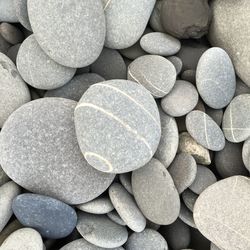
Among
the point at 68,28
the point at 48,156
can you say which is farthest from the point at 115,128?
the point at 68,28

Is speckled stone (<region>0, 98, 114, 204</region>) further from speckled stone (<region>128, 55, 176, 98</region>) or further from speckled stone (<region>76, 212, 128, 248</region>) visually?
speckled stone (<region>128, 55, 176, 98</region>)

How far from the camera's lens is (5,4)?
117cm

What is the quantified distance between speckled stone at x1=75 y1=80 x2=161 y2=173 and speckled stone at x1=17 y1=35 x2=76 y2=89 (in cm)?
18

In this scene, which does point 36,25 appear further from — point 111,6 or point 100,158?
point 100,158

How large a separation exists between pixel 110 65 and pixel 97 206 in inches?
18.8

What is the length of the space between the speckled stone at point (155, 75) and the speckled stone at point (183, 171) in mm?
211

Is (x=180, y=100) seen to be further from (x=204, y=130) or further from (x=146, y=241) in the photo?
(x=146, y=241)

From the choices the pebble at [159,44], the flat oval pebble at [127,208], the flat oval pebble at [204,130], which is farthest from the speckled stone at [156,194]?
the pebble at [159,44]

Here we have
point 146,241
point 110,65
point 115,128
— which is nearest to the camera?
point 115,128

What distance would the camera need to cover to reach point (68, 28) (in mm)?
1005

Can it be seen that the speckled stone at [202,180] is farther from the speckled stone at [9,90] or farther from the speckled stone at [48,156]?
→ the speckled stone at [9,90]

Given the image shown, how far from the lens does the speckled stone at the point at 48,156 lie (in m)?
1.00

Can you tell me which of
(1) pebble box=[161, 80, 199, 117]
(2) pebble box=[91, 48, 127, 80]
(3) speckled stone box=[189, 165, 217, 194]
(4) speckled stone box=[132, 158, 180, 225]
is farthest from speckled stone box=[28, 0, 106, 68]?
(3) speckled stone box=[189, 165, 217, 194]

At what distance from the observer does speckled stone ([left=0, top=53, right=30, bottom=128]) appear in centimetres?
108
